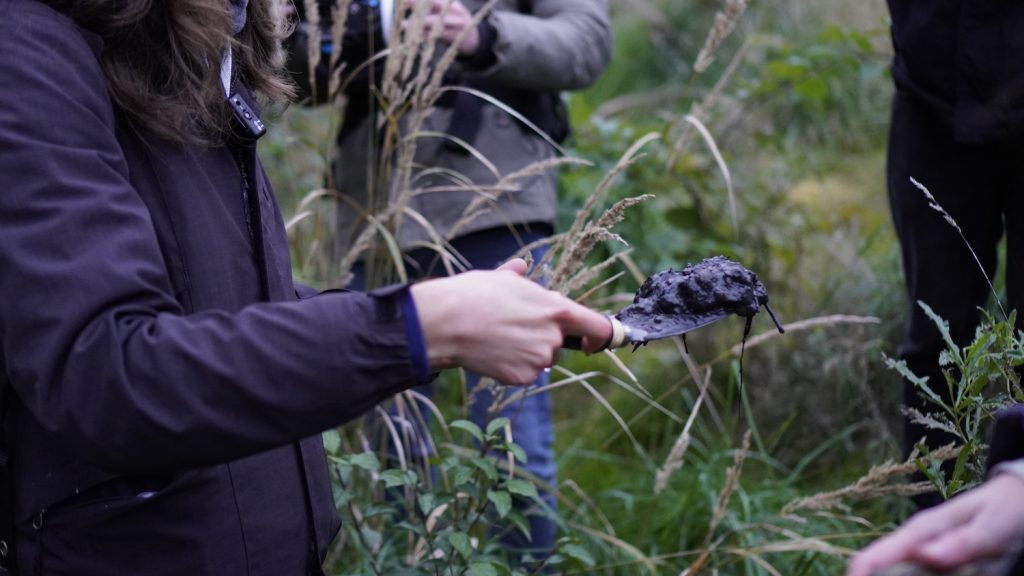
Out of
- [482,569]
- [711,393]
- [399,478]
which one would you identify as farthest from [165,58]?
[711,393]

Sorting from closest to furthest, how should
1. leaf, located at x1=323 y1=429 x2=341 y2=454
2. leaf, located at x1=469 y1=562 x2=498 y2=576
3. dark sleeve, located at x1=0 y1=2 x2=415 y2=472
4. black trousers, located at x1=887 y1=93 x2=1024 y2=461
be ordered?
dark sleeve, located at x1=0 y1=2 x2=415 y2=472 → leaf, located at x1=469 y1=562 x2=498 y2=576 → leaf, located at x1=323 y1=429 x2=341 y2=454 → black trousers, located at x1=887 y1=93 x2=1024 y2=461

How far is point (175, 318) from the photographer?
3.53ft

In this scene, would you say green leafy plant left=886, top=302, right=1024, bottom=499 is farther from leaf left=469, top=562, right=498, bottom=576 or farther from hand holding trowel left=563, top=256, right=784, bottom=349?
leaf left=469, top=562, right=498, bottom=576

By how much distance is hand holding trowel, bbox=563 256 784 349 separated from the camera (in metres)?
1.31

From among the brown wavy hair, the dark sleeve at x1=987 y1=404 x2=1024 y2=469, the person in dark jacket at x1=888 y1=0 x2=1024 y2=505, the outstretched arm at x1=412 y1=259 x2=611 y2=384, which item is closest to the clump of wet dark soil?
the outstretched arm at x1=412 y1=259 x2=611 y2=384

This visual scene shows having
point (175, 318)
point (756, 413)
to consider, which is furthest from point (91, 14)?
point (756, 413)

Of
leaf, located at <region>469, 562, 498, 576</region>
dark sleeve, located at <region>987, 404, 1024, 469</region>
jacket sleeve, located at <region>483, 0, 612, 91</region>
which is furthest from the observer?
jacket sleeve, located at <region>483, 0, 612, 91</region>

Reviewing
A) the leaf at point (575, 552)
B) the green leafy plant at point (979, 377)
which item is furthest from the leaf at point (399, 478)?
the green leafy plant at point (979, 377)

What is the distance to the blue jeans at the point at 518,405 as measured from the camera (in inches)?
98.6

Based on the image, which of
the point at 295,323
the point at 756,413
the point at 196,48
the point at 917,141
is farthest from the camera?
the point at 756,413

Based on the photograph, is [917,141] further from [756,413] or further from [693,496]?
[756,413]

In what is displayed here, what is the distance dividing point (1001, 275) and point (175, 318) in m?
2.44

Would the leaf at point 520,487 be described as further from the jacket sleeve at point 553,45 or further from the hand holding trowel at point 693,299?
the jacket sleeve at point 553,45

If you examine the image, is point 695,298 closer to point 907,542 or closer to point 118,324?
point 907,542
